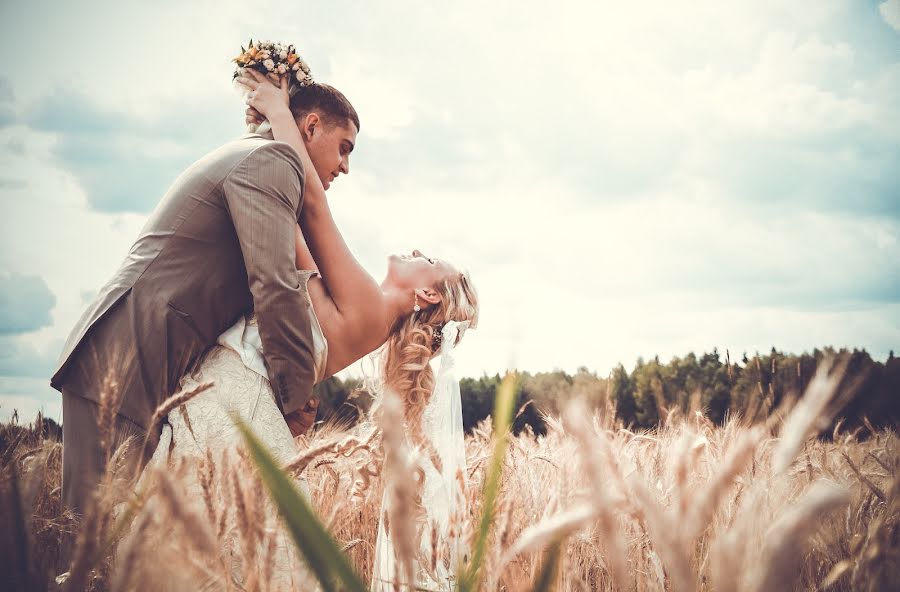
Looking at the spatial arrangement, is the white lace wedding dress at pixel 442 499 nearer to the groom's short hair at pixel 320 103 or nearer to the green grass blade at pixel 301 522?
the green grass blade at pixel 301 522

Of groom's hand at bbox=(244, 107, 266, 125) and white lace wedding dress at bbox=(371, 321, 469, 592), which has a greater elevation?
groom's hand at bbox=(244, 107, 266, 125)

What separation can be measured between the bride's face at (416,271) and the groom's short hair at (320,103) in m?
1.19

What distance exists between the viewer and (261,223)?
8.41ft

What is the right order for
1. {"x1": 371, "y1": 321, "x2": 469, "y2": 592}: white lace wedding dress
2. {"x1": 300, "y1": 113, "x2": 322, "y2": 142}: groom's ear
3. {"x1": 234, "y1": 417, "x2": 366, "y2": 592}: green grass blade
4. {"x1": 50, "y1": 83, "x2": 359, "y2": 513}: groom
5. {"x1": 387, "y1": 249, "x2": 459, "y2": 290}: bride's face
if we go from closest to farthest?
{"x1": 234, "y1": 417, "x2": 366, "y2": 592}: green grass blade → {"x1": 371, "y1": 321, "x2": 469, "y2": 592}: white lace wedding dress → {"x1": 50, "y1": 83, "x2": 359, "y2": 513}: groom → {"x1": 300, "y1": 113, "x2": 322, "y2": 142}: groom's ear → {"x1": 387, "y1": 249, "x2": 459, "y2": 290}: bride's face

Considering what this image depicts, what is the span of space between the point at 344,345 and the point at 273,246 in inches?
39.2

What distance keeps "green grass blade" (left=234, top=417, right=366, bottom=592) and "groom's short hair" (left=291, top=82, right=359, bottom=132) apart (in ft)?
11.3

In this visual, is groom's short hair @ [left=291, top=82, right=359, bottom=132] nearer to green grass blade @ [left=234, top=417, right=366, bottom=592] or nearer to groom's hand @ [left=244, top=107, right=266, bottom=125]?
groom's hand @ [left=244, top=107, right=266, bottom=125]

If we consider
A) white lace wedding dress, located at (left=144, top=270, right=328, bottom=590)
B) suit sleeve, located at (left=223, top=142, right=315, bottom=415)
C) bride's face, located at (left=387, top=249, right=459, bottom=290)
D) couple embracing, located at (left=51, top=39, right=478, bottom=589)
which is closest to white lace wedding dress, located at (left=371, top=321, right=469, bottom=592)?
couple embracing, located at (left=51, top=39, right=478, bottom=589)

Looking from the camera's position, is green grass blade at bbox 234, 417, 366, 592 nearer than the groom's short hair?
Yes

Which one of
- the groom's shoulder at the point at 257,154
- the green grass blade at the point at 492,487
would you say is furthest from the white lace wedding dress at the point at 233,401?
the green grass blade at the point at 492,487

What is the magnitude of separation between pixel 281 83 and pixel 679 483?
3507 millimetres

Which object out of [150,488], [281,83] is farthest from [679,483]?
[281,83]

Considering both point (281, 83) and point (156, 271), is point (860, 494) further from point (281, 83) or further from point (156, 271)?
point (281, 83)

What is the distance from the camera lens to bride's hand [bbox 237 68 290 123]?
3344 millimetres
